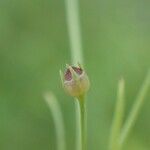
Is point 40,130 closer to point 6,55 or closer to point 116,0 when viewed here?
point 6,55

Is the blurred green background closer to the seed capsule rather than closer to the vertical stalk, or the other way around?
the vertical stalk

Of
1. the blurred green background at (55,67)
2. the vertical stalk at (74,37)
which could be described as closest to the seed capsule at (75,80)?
the vertical stalk at (74,37)

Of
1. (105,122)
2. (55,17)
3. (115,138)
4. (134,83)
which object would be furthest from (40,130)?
(115,138)

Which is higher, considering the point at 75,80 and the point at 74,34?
the point at 74,34

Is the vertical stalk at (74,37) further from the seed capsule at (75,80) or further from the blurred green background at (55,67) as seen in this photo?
the blurred green background at (55,67)

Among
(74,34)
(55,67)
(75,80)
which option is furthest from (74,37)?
(55,67)

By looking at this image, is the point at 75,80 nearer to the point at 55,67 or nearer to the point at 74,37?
the point at 74,37

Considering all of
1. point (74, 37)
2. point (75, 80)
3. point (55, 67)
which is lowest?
point (75, 80)

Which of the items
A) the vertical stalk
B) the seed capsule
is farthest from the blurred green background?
the seed capsule

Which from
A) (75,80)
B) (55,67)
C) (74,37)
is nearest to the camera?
(75,80)
